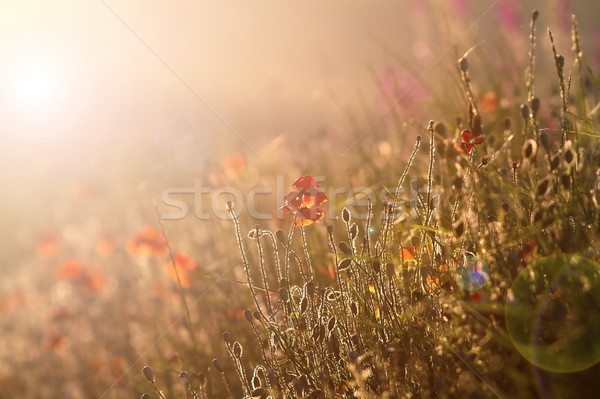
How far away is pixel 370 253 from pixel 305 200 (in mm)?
274

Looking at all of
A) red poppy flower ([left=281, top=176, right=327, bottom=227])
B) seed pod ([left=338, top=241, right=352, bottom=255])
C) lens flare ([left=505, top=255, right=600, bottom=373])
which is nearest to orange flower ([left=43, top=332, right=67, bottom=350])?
red poppy flower ([left=281, top=176, right=327, bottom=227])

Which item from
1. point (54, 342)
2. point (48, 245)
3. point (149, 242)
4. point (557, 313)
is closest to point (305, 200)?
point (557, 313)

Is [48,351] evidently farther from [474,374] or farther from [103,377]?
[474,374]

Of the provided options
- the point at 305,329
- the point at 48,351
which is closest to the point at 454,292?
the point at 305,329

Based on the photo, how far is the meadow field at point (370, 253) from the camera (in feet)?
4.91

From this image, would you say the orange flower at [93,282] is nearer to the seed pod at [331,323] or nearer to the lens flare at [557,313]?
the seed pod at [331,323]

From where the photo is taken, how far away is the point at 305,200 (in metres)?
1.99

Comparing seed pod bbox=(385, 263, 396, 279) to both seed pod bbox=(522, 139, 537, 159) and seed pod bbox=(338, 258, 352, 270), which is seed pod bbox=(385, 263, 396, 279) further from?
seed pod bbox=(522, 139, 537, 159)

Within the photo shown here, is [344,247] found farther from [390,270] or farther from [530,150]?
[530,150]

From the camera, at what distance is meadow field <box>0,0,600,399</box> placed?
150cm

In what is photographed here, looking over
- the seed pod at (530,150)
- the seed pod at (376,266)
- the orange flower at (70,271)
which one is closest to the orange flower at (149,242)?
the orange flower at (70,271)

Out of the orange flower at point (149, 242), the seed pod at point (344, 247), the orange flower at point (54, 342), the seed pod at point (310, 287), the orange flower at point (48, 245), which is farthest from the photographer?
the orange flower at point (48, 245)

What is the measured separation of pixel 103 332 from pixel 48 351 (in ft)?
1.80

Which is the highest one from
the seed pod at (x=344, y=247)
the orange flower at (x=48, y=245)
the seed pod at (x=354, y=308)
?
the seed pod at (x=344, y=247)
